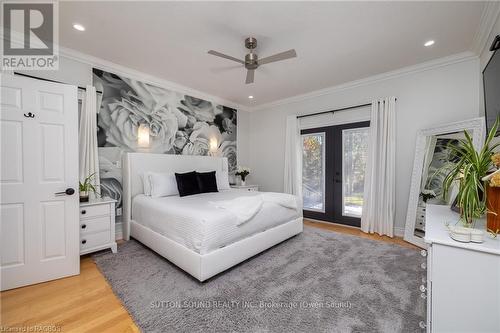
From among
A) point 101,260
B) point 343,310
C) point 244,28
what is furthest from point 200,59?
point 343,310

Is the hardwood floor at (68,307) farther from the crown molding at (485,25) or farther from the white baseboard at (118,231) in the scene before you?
the crown molding at (485,25)

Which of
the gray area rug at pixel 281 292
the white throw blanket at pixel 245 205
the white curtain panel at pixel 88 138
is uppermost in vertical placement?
the white curtain panel at pixel 88 138

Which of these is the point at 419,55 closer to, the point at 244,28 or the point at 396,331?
the point at 244,28

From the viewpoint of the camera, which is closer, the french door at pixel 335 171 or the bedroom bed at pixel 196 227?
the bedroom bed at pixel 196 227

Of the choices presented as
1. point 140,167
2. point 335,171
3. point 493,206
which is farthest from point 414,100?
point 140,167

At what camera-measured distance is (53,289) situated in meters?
2.06

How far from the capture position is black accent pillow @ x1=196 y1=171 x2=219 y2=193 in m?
3.77

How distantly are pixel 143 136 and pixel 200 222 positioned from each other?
2362 millimetres

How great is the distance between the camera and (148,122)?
3.77 meters

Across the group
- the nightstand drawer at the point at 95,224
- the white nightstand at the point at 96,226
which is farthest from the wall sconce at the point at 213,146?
the nightstand drawer at the point at 95,224

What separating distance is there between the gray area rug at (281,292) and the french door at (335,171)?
1331mm

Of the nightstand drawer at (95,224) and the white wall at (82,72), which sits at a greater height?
the white wall at (82,72)

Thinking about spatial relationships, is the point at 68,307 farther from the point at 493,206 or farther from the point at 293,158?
the point at 293,158

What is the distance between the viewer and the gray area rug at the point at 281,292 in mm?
1618
